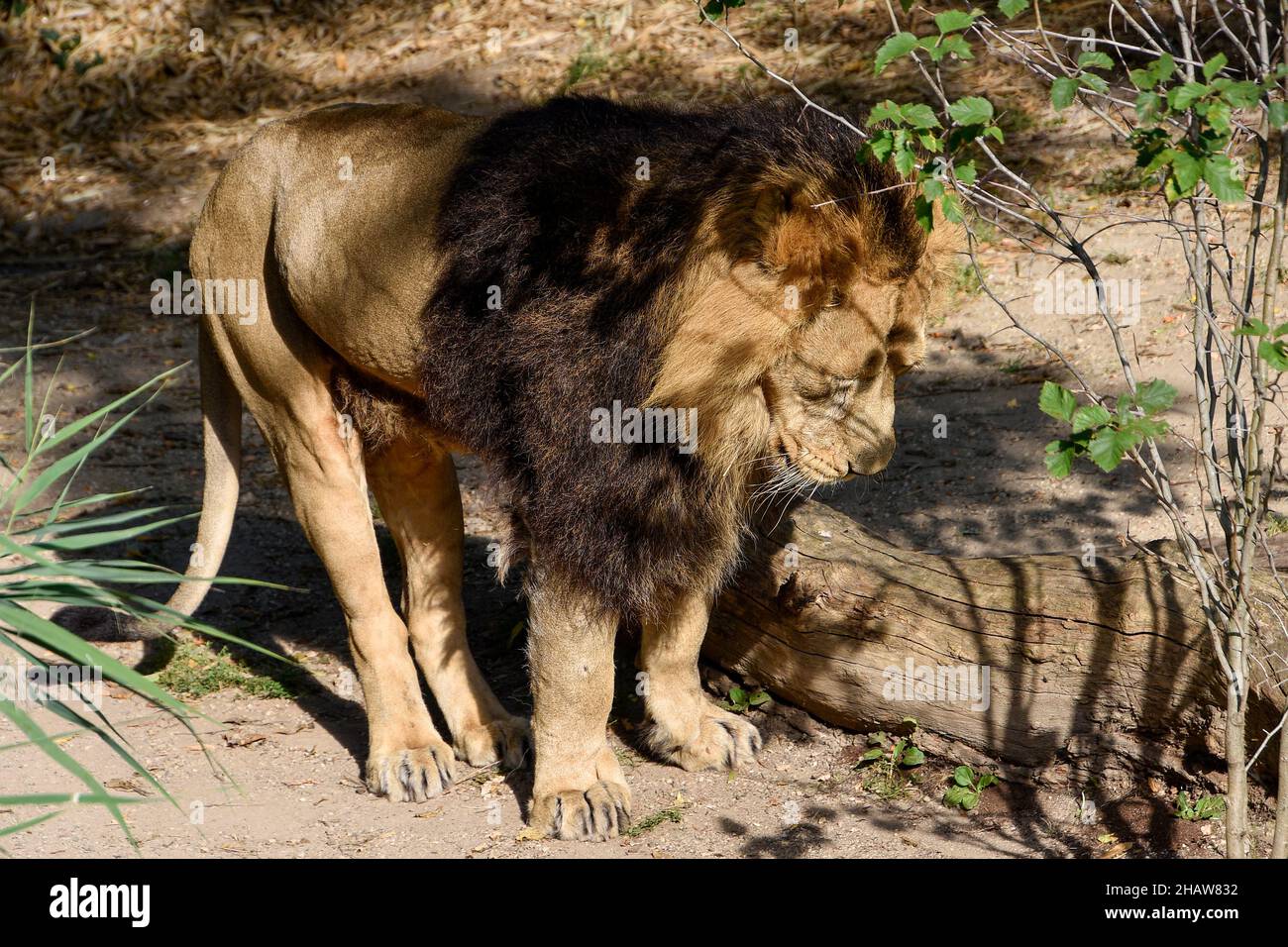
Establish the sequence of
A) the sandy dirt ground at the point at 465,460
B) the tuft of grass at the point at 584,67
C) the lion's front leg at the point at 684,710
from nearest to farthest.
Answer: the sandy dirt ground at the point at 465,460 → the lion's front leg at the point at 684,710 → the tuft of grass at the point at 584,67

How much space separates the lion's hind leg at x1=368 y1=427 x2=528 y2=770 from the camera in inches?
183

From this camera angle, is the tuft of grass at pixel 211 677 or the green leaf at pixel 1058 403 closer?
the green leaf at pixel 1058 403

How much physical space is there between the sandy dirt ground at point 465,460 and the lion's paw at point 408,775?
0.22ft

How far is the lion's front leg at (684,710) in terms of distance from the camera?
443 centimetres

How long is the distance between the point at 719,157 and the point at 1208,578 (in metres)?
1.58

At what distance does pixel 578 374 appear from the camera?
352 cm

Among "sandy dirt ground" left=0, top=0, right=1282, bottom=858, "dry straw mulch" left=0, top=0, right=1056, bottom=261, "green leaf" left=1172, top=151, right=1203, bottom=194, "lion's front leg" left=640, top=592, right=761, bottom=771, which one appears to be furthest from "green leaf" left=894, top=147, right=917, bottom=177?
"dry straw mulch" left=0, top=0, right=1056, bottom=261

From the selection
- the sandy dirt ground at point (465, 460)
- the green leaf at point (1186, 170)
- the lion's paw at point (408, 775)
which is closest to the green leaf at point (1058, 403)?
A: the green leaf at point (1186, 170)

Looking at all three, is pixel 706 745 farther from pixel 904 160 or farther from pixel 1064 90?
pixel 1064 90

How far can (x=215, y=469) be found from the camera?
4.83m

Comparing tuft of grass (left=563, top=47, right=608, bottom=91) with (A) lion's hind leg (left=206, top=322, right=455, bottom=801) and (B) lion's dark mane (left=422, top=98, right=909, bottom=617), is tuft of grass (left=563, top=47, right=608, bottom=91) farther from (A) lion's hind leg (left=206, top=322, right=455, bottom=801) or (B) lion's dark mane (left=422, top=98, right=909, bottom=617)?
(B) lion's dark mane (left=422, top=98, right=909, bottom=617)

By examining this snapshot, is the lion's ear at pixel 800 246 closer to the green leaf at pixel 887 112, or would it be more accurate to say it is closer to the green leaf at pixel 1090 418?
the green leaf at pixel 887 112
